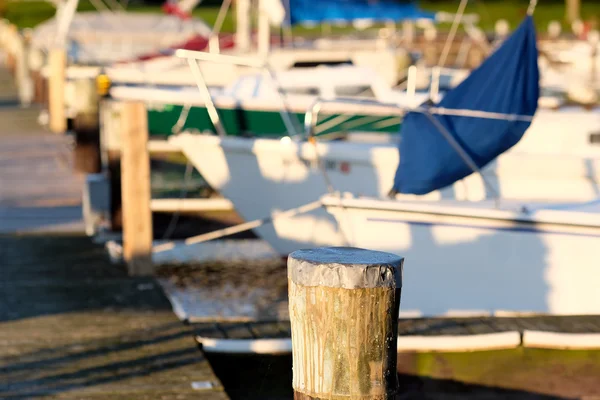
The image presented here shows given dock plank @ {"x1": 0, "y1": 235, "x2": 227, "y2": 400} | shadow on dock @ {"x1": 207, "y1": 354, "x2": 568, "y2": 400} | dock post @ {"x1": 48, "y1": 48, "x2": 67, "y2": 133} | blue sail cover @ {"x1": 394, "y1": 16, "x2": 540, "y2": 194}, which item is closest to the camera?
dock plank @ {"x1": 0, "y1": 235, "x2": 227, "y2": 400}

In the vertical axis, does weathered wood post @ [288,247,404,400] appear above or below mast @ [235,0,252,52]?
below

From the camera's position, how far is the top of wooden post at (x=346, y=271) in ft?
14.8

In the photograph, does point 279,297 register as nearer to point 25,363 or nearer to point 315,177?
point 315,177

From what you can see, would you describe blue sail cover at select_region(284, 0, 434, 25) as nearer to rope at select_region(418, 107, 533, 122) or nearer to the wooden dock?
the wooden dock

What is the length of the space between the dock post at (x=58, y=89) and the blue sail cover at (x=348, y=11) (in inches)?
179

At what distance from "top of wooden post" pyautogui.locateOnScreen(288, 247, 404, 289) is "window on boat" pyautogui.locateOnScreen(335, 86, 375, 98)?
36.0ft

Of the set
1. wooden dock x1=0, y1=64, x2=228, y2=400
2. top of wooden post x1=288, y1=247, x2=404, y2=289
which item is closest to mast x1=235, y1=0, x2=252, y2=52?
wooden dock x1=0, y1=64, x2=228, y2=400

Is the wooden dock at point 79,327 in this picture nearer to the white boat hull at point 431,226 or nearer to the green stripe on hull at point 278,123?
the white boat hull at point 431,226

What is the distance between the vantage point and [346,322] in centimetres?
456

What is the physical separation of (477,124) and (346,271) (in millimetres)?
5206

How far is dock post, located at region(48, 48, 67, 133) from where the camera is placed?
20750 mm

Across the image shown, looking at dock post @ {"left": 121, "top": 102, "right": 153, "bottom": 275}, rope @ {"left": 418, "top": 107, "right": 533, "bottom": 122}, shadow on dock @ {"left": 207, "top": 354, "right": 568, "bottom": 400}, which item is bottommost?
shadow on dock @ {"left": 207, "top": 354, "right": 568, "bottom": 400}

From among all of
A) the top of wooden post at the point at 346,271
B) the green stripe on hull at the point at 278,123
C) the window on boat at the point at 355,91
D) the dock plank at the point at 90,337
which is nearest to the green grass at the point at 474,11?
the window on boat at the point at 355,91

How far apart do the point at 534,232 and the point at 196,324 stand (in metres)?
2.55
